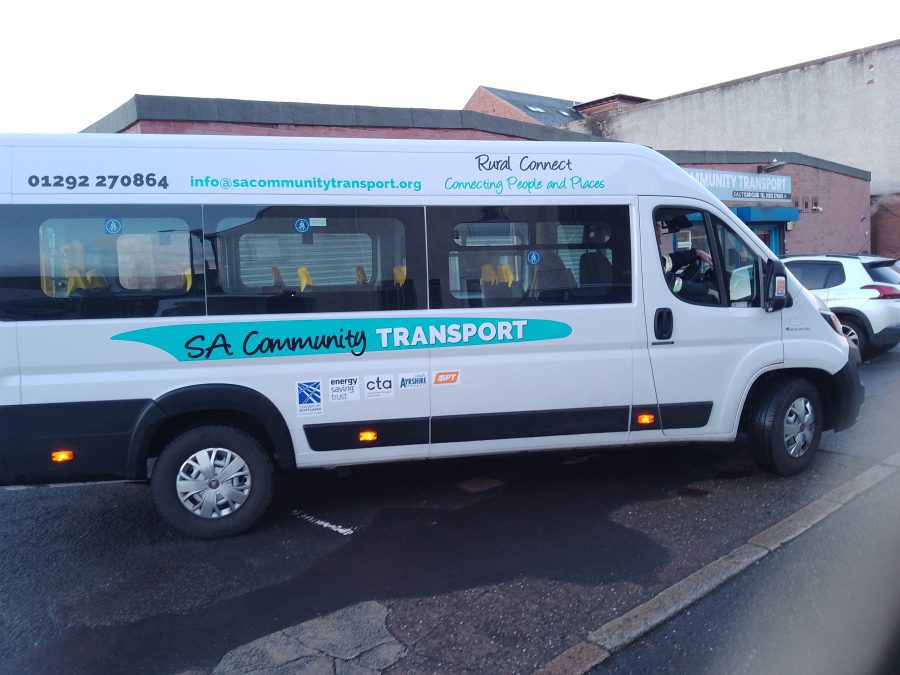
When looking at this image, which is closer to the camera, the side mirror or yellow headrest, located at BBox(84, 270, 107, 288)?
yellow headrest, located at BBox(84, 270, 107, 288)

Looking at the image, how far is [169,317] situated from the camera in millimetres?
4555

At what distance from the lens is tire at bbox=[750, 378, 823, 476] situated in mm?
5477

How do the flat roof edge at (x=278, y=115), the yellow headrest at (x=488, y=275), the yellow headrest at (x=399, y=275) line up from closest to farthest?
the yellow headrest at (x=399, y=275), the yellow headrest at (x=488, y=275), the flat roof edge at (x=278, y=115)

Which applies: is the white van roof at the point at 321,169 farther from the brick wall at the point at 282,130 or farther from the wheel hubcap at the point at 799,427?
the brick wall at the point at 282,130

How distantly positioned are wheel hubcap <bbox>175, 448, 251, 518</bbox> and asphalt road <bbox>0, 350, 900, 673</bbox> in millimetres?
242

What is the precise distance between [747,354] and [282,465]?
131 inches

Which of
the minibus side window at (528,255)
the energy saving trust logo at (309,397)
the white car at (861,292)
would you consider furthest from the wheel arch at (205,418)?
the white car at (861,292)

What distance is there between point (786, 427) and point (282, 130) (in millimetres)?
8335

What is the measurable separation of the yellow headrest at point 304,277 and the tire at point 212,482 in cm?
101

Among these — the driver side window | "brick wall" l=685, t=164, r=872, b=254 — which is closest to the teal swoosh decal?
the driver side window

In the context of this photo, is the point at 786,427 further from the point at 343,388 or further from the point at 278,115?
the point at 278,115

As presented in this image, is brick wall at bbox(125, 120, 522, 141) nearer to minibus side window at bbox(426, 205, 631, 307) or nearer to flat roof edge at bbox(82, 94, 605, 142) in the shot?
flat roof edge at bbox(82, 94, 605, 142)

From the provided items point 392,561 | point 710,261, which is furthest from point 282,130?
point 392,561

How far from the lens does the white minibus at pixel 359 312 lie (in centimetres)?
447
